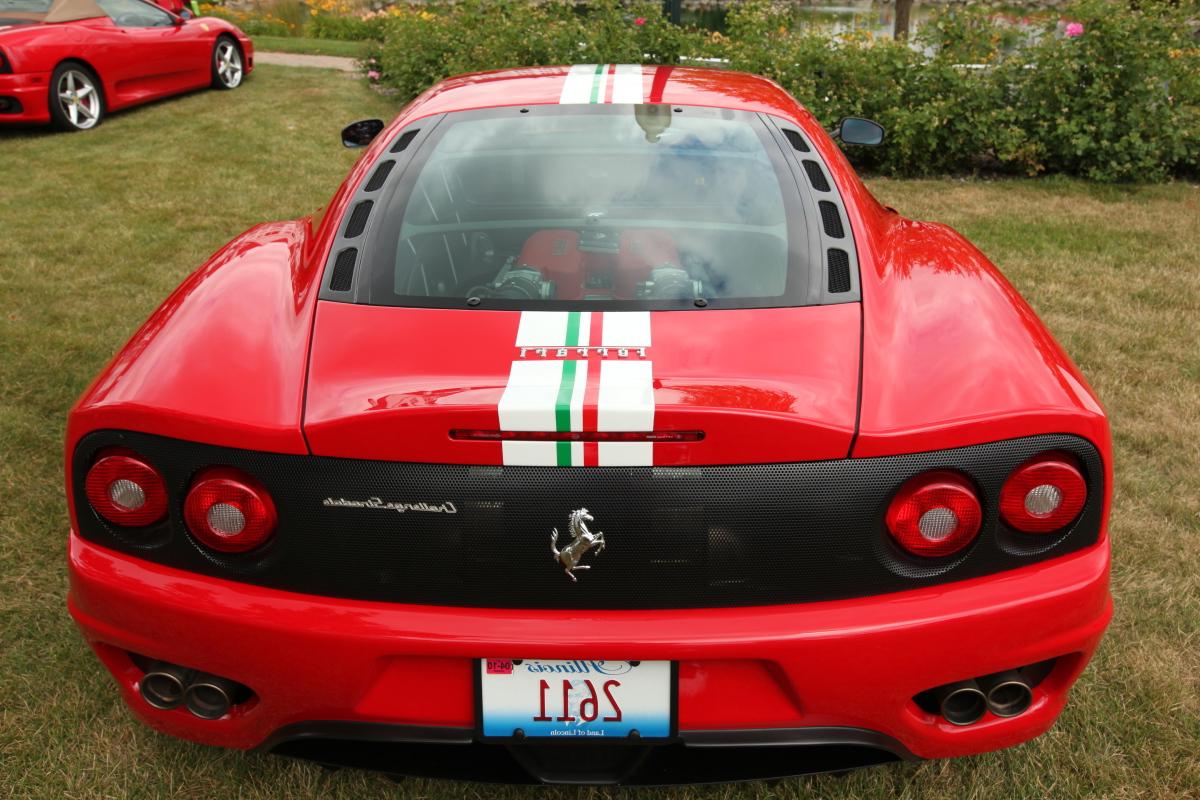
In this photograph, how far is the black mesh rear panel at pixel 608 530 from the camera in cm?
167

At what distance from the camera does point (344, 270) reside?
216 centimetres

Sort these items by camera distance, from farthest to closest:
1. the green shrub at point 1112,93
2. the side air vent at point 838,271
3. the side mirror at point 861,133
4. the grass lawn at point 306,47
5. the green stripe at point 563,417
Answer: the grass lawn at point 306,47 → the green shrub at point 1112,93 → the side mirror at point 861,133 → the side air vent at point 838,271 → the green stripe at point 563,417

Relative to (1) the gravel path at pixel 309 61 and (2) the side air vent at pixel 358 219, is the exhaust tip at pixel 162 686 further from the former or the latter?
(1) the gravel path at pixel 309 61

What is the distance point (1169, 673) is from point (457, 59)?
23.1 ft

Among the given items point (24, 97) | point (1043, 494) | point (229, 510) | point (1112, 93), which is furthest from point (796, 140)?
point (24, 97)

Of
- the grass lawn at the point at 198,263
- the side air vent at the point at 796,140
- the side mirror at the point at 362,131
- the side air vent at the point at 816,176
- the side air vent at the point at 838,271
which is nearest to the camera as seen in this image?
the side air vent at the point at 838,271

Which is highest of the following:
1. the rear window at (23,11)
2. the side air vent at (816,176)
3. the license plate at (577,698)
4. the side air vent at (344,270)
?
the rear window at (23,11)

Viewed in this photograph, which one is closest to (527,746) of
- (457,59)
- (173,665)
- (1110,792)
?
(173,665)

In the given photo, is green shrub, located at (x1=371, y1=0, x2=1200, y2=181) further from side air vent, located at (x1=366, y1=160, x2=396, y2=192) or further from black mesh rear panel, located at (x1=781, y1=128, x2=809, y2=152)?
side air vent, located at (x1=366, y1=160, x2=396, y2=192)

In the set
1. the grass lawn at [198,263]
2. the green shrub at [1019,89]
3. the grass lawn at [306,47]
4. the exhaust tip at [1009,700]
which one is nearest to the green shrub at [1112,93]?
the green shrub at [1019,89]

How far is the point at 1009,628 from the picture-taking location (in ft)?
5.77

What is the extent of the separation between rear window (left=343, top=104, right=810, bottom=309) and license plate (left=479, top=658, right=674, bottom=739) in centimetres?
66

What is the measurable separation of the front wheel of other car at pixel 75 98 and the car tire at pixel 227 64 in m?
1.36

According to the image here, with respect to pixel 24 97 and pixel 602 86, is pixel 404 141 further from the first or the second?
pixel 24 97
